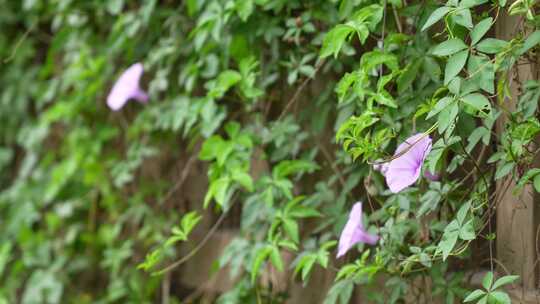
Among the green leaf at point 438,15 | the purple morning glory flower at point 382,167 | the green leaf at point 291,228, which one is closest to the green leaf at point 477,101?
the green leaf at point 438,15

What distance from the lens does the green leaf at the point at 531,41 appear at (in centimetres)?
117

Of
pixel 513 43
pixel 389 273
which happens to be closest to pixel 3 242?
pixel 389 273

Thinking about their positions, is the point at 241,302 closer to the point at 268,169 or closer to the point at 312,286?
the point at 312,286

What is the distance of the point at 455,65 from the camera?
1187 millimetres

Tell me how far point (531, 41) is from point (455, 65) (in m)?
0.11

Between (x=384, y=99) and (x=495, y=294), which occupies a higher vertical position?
(x=384, y=99)

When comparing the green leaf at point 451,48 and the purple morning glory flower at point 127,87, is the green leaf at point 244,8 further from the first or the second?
the green leaf at point 451,48

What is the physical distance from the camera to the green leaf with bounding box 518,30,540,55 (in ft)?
3.83

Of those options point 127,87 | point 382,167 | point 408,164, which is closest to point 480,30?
point 408,164

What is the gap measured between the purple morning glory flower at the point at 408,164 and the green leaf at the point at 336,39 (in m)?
0.22

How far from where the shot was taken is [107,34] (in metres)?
Answer: 2.45

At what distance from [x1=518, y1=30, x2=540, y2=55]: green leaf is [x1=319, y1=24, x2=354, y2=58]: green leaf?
1.02 feet

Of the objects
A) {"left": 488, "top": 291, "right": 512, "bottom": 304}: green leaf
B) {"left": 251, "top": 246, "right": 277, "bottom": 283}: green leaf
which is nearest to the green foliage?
{"left": 488, "top": 291, "right": 512, "bottom": 304}: green leaf

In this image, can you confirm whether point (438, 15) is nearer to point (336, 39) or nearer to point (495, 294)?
point (336, 39)
